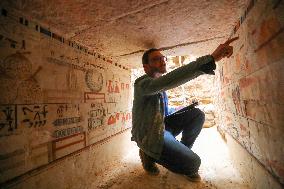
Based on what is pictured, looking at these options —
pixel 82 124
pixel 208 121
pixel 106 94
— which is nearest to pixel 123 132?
pixel 106 94

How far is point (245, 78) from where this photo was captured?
70.1 inches

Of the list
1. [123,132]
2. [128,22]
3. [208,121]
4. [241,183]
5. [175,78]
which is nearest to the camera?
[175,78]

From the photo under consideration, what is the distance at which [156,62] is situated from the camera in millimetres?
2314

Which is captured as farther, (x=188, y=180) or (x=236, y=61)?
(x=188, y=180)

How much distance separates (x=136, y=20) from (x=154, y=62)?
26.7 inches

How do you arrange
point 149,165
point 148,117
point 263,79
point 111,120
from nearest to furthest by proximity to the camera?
point 263,79 → point 148,117 → point 149,165 → point 111,120

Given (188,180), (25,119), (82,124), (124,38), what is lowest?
(188,180)

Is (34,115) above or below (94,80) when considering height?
below

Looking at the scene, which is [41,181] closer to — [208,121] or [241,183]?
[241,183]

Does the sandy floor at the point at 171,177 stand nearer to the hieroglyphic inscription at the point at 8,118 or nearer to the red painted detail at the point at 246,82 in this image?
the red painted detail at the point at 246,82

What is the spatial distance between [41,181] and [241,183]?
1.94 m

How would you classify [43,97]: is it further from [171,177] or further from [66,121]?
[171,177]

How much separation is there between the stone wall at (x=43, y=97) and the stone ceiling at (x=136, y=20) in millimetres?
153

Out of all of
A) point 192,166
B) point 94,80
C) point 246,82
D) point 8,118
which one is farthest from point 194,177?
point 8,118
